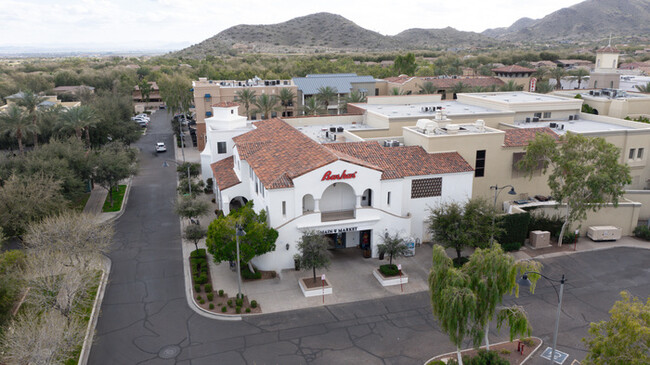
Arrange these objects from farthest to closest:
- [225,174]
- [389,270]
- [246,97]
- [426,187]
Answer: [246,97] < [225,174] < [426,187] < [389,270]

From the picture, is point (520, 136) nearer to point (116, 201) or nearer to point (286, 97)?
point (116, 201)

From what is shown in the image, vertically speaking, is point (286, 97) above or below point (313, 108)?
above

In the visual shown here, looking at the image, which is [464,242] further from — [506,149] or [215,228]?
[215,228]

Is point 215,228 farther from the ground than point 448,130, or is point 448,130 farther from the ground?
point 448,130

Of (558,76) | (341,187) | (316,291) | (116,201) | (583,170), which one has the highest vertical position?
(558,76)

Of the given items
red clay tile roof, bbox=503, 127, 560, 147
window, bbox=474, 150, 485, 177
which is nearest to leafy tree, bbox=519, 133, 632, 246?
red clay tile roof, bbox=503, 127, 560, 147

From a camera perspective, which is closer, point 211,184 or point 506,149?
point 506,149

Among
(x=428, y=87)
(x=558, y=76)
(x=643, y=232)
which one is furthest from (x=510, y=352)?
(x=558, y=76)

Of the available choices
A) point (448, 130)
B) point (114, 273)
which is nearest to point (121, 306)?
point (114, 273)
